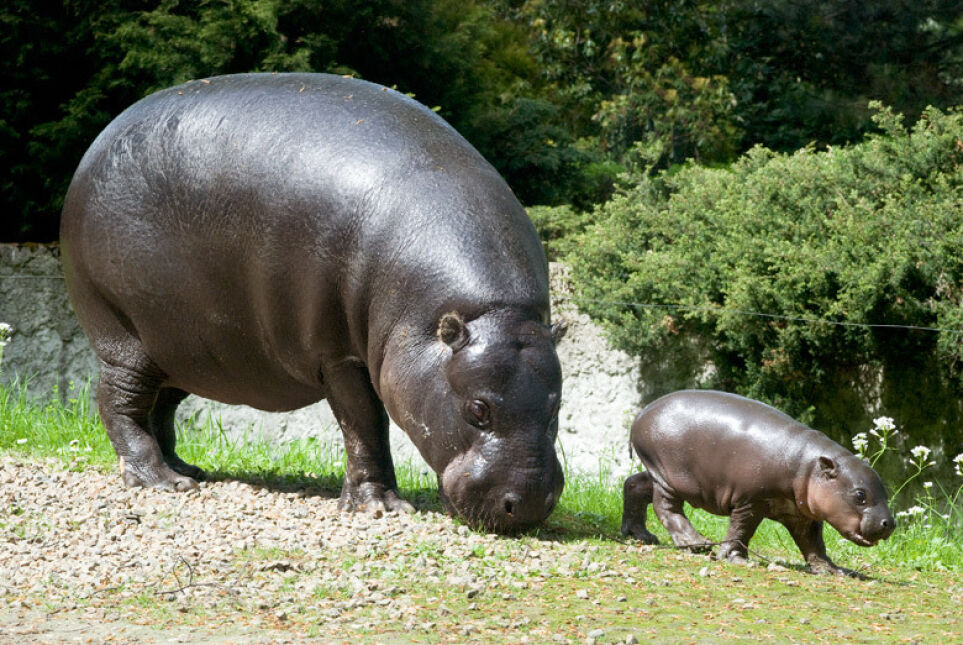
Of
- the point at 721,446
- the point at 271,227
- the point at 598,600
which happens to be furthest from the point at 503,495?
the point at 271,227

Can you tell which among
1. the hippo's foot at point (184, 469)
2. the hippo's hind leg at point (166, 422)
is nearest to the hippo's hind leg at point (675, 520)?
the hippo's foot at point (184, 469)

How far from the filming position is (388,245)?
18.4 feet

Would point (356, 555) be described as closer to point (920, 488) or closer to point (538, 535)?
point (538, 535)

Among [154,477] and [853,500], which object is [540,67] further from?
[853,500]

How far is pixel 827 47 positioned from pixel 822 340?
767 centimetres

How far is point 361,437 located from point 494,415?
1028 millimetres

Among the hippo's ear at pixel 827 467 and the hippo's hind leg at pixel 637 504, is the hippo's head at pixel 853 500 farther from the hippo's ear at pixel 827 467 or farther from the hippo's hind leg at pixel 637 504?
the hippo's hind leg at pixel 637 504

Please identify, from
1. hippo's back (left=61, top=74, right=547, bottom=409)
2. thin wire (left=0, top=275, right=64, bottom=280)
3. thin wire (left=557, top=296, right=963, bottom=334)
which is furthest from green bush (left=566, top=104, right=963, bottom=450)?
thin wire (left=0, top=275, right=64, bottom=280)

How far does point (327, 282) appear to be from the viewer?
5.78 metres

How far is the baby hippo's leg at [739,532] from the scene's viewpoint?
17.5 ft

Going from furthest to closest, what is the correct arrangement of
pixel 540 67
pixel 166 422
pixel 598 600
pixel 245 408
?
pixel 540 67 → pixel 245 408 → pixel 166 422 → pixel 598 600

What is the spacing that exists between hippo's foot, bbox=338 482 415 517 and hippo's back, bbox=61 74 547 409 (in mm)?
600

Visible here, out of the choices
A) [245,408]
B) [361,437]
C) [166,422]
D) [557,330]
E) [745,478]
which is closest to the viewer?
[745,478]

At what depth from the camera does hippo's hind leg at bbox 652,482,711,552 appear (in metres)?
5.64
